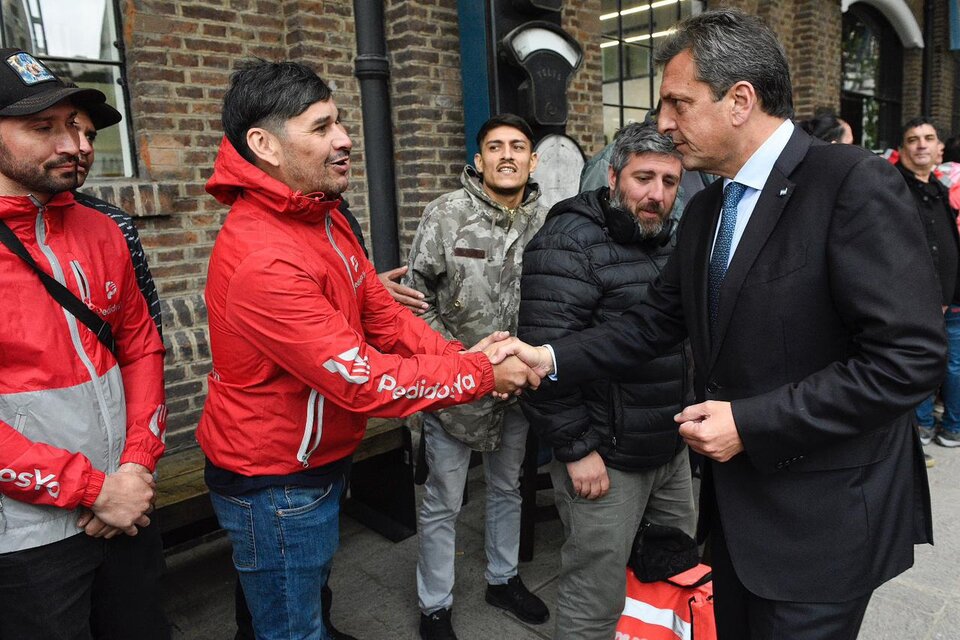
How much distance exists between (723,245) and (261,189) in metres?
1.27

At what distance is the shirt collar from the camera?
1.71m

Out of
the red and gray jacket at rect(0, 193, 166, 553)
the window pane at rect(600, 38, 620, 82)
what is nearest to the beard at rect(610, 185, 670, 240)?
the red and gray jacket at rect(0, 193, 166, 553)

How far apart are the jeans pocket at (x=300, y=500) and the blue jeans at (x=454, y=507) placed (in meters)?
0.99

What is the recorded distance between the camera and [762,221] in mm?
1644

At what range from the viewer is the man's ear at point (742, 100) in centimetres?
169

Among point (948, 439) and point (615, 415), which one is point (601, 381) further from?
point (948, 439)

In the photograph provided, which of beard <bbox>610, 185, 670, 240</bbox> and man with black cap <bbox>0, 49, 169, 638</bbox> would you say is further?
beard <bbox>610, 185, 670, 240</bbox>

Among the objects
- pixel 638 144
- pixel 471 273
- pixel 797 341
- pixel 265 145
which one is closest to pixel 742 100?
pixel 797 341

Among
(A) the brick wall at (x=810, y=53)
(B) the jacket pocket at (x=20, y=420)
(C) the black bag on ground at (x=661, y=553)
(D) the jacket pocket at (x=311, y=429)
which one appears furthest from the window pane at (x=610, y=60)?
(B) the jacket pocket at (x=20, y=420)

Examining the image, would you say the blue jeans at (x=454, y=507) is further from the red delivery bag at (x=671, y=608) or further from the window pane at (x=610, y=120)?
the window pane at (x=610, y=120)

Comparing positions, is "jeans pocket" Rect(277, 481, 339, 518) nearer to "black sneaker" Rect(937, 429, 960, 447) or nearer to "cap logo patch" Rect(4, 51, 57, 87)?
"cap logo patch" Rect(4, 51, 57, 87)

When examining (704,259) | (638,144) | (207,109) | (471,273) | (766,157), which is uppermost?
(207,109)

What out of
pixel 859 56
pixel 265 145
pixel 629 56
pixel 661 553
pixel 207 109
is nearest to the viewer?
pixel 265 145

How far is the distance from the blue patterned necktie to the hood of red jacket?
1.11 metres
